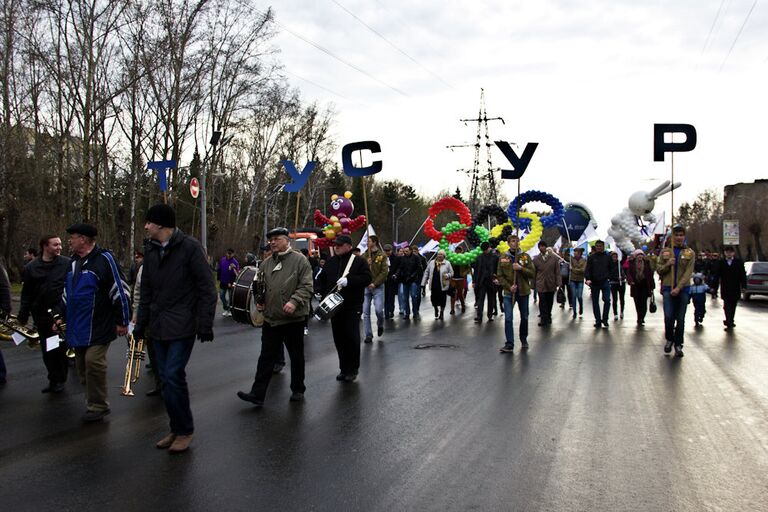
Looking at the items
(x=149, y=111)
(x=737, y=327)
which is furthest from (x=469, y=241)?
(x=149, y=111)

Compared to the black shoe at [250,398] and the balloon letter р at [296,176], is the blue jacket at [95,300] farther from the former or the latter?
the balloon letter р at [296,176]

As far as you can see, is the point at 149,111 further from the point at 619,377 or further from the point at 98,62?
Answer: the point at 619,377

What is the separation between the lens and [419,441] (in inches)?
224

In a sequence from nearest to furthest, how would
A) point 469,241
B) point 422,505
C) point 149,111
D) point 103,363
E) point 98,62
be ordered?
1. point 422,505
2. point 103,363
3. point 469,241
4. point 98,62
5. point 149,111

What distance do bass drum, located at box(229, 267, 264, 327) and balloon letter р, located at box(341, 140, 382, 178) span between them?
983 centimetres

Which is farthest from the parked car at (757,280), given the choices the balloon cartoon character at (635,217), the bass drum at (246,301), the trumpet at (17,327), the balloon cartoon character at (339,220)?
the trumpet at (17,327)

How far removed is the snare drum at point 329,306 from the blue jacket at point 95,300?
2.29 meters

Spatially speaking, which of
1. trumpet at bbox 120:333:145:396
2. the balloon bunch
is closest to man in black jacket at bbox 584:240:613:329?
trumpet at bbox 120:333:145:396

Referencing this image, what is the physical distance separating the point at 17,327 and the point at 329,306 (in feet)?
13.4

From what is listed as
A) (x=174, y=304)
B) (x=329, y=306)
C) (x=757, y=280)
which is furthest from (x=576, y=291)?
(x=174, y=304)

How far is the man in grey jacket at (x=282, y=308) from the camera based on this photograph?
699 cm

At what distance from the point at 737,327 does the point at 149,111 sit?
26.7 meters

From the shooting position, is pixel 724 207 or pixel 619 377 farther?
pixel 724 207

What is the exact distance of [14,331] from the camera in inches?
340
